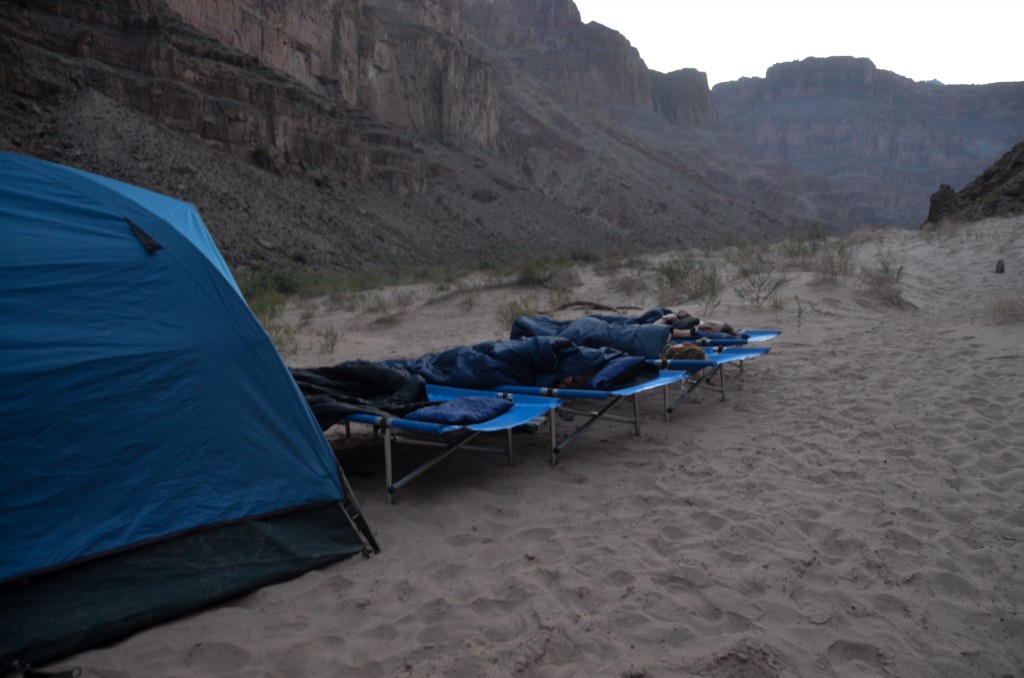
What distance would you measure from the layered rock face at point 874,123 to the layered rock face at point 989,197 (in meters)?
73.8

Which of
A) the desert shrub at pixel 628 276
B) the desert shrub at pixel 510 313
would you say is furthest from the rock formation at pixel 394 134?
the desert shrub at pixel 510 313

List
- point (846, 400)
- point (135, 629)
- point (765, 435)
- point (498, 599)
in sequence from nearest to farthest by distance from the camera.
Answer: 1. point (135, 629)
2. point (498, 599)
3. point (765, 435)
4. point (846, 400)

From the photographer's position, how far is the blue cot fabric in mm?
3830

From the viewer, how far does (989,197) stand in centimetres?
2044

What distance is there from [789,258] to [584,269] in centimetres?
566

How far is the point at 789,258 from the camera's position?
15.1 meters

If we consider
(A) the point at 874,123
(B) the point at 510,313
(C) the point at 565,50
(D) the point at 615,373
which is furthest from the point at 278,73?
(A) the point at 874,123

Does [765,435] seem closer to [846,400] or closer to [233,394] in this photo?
[846,400]

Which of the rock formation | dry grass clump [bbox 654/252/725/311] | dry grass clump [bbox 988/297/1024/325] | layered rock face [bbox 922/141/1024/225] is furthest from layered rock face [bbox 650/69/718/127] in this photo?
dry grass clump [bbox 988/297/1024/325]

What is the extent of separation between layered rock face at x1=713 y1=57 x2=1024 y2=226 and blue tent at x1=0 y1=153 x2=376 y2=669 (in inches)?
3940

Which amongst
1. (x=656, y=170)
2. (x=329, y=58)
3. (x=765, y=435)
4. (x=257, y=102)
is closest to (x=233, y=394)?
(x=765, y=435)

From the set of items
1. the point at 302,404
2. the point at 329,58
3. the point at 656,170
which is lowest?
the point at 302,404

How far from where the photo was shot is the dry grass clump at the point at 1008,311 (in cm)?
757

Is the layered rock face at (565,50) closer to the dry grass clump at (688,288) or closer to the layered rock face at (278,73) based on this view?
the layered rock face at (278,73)
